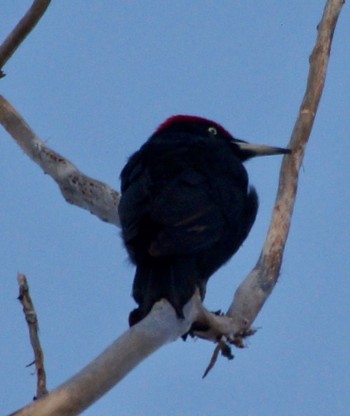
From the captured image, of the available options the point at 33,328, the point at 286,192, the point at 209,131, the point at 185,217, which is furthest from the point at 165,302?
the point at 209,131

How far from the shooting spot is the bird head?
25.2ft

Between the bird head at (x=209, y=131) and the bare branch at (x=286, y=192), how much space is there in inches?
20.7

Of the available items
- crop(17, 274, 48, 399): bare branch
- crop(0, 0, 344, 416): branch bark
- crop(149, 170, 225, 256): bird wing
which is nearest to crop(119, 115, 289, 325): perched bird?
crop(149, 170, 225, 256): bird wing

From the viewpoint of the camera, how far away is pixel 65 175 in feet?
25.1

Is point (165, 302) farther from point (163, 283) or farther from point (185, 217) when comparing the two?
point (185, 217)

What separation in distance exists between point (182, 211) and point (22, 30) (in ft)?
4.14

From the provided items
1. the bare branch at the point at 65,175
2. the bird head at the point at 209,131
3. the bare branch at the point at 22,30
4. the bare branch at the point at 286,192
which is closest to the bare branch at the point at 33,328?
the bare branch at the point at 286,192

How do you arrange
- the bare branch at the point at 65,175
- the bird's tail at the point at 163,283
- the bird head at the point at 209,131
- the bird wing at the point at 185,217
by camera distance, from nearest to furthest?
the bird's tail at the point at 163,283 < the bird wing at the point at 185,217 < the bare branch at the point at 65,175 < the bird head at the point at 209,131

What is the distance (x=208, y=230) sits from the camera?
6461 mm

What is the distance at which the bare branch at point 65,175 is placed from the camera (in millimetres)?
7406

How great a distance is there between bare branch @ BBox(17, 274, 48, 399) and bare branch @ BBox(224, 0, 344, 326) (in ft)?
4.42

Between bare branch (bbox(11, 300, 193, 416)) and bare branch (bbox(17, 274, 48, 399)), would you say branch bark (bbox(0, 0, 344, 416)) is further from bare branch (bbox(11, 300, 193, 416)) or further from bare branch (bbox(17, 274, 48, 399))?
bare branch (bbox(17, 274, 48, 399))

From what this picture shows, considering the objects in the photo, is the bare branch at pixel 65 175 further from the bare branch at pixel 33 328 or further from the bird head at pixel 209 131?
the bare branch at pixel 33 328

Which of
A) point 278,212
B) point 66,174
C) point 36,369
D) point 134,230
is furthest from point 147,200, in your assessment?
point 36,369
